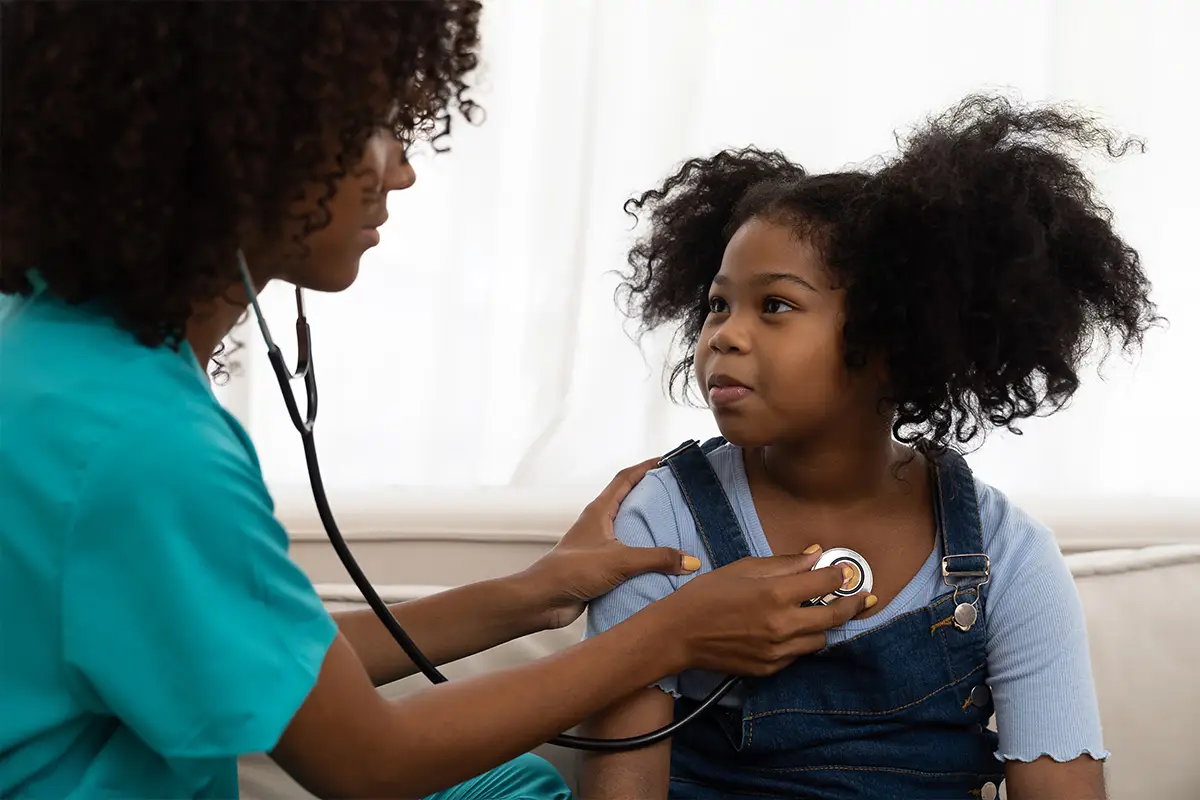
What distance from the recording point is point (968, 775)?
127 cm

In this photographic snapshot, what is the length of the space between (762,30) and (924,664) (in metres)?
1.25

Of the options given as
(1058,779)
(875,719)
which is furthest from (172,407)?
(1058,779)

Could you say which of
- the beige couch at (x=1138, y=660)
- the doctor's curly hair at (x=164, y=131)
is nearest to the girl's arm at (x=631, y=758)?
the beige couch at (x=1138, y=660)

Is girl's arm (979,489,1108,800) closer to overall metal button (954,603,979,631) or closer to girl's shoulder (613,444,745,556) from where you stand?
overall metal button (954,603,979,631)

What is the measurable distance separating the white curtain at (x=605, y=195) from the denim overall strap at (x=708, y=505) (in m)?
0.76

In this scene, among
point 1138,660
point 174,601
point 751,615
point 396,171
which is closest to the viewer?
point 174,601

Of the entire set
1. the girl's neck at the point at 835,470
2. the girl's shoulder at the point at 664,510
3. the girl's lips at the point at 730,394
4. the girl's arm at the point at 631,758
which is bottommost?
the girl's arm at the point at 631,758

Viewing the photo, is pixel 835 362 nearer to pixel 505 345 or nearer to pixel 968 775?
pixel 968 775

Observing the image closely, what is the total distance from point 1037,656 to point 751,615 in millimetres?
310

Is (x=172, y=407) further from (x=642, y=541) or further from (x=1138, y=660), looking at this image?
(x=1138, y=660)

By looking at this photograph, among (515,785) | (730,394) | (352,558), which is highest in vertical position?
(730,394)

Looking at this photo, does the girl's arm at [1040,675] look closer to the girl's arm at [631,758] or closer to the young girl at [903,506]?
the young girl at [903,506]

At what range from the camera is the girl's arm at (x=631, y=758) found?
119 centimetres

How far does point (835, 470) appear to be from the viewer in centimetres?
133
